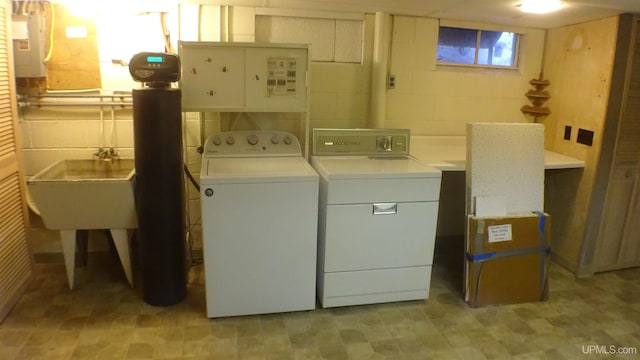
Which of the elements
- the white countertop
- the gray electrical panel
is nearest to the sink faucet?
the gray electrical panel

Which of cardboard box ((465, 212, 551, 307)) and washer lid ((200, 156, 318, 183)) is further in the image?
cardboard box ((465, 212, 551, 307))

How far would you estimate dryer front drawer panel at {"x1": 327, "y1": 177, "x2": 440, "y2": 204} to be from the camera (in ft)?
8.04

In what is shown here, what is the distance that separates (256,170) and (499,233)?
152 cm

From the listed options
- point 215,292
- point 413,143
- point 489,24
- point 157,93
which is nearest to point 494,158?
point 413,143

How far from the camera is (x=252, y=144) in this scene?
9.50 ft

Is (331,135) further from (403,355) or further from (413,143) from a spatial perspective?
(403,355)

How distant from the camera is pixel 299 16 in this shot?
310cm

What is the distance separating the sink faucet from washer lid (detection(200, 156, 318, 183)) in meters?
0.76

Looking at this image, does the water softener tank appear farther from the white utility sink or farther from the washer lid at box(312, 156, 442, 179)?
the washer lid at box(312, 156, 442, 179)

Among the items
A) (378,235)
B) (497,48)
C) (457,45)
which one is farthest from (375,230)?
(497,48)

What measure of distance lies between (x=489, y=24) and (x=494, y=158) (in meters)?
1.24

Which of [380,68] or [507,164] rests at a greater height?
[380,68]

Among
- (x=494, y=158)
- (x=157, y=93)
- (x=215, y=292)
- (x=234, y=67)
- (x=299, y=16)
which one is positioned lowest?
(x=215, y=292)

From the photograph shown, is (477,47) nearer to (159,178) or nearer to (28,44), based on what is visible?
(159,178)
